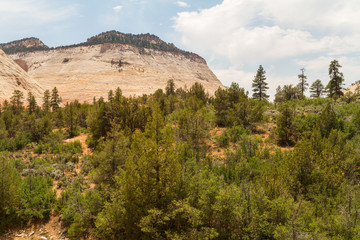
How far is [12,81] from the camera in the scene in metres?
67.0

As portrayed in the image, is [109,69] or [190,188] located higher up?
[109,69]

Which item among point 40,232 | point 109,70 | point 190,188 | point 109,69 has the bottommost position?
point 40,232

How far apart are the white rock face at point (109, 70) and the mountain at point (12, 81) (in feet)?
33.0

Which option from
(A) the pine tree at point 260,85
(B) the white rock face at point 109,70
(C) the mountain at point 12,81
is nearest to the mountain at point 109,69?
(B) the white rock face at point 109,70

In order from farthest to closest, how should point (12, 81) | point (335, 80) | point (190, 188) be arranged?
point (12, 81)
point (335, 80)
point (190, 188)

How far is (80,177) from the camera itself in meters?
20.9

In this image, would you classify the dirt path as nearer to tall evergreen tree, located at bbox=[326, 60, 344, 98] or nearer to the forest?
the forest

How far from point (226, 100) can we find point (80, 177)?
1002 inches

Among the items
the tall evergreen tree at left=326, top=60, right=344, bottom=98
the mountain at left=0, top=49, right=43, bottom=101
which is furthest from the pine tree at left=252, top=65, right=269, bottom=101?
the mountain at left=0, top=49, right=43, bottom=101

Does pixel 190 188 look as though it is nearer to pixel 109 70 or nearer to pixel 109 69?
pixel 109 70

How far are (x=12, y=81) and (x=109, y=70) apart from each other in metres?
58.0

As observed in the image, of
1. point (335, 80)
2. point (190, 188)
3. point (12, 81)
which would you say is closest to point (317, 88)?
→ point (335, 80)

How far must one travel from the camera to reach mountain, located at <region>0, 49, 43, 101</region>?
206 ft

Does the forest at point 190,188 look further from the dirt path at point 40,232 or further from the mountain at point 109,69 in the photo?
the mountain at point 109,69
